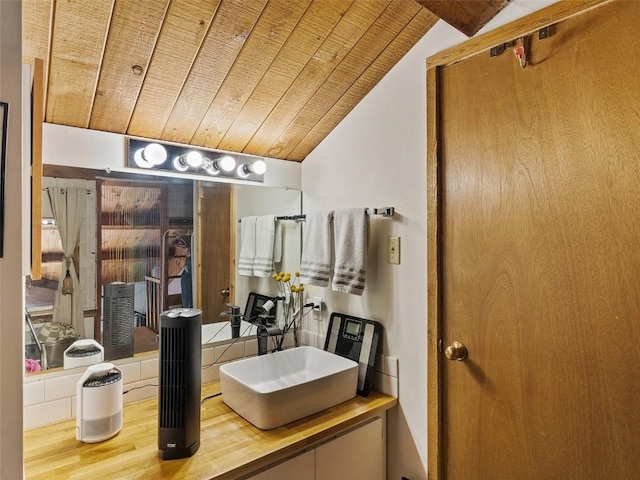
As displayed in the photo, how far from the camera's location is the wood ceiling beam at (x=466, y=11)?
1233 millimetres

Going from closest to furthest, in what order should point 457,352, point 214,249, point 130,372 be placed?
1. point 457,352
2. point 130,372
3. point 214,249

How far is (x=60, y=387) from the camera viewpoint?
1.39 m

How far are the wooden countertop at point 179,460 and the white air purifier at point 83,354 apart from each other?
0.21m

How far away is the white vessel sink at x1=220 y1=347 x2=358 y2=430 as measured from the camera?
1331 millimetres

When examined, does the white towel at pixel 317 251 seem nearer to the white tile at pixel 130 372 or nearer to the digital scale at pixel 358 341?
the digital scale at pixel 358 341

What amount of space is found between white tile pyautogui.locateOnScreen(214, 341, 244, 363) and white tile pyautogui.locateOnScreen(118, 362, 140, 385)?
0.36m

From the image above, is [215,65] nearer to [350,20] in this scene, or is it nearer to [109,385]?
[350,20]

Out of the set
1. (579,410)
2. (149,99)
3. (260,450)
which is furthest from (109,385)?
(579,410)

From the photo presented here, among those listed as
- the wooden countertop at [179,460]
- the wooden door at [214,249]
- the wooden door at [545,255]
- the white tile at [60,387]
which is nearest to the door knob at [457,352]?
the wooden door at [545,255]

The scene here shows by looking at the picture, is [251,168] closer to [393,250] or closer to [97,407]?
[393,250]

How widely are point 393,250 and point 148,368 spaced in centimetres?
118

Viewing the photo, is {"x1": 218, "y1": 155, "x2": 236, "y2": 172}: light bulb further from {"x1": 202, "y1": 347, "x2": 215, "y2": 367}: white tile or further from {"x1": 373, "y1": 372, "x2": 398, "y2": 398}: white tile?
{"x1": 373, "y1": 372, "x2": 398, "y2": 398}: white tile

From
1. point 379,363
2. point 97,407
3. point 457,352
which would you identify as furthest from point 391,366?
point 97,407

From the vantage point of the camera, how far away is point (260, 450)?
1196 millimetres
